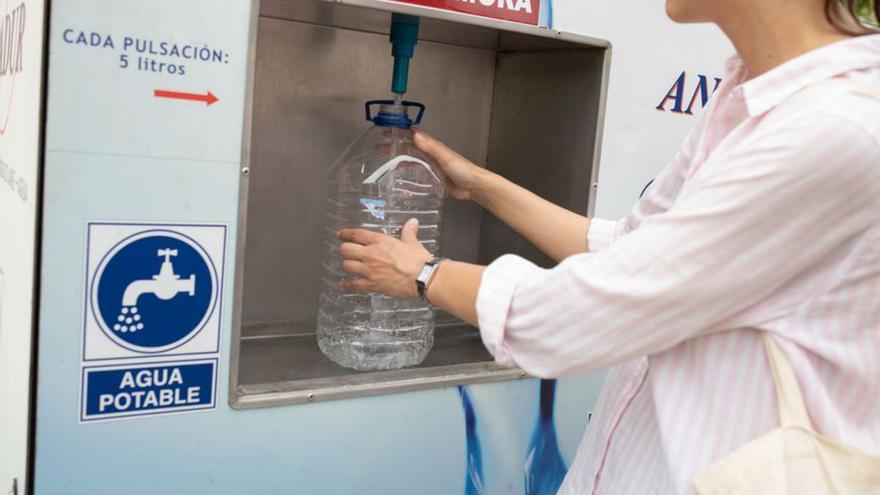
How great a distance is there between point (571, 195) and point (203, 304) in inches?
28.6

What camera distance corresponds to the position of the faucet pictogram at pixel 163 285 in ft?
3.44

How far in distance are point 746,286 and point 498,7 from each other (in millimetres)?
641

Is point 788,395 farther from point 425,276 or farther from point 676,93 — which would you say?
point 676,93

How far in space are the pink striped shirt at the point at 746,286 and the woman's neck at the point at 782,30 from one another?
3cm

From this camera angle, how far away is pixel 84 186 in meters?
0.99

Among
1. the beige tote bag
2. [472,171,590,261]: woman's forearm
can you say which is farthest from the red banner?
the beige tote bag

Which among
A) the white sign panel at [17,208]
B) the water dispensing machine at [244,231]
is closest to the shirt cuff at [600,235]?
the water dispensing machine at [244,231]

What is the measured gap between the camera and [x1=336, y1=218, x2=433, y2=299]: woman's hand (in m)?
1.05

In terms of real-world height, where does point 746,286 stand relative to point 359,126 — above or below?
below

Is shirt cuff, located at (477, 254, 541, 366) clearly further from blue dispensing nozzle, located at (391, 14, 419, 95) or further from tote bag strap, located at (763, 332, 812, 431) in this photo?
blue dispensing nozzle, located at (391, 14, 419, 95)

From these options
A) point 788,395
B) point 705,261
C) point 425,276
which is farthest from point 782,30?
point 425,276

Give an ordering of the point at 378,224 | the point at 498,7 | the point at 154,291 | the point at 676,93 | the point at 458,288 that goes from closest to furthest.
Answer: the point at 458,288
the point at 154,291
the point at 498,7
the point at 676,93
the point at 378,224

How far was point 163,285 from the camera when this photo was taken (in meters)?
1.07

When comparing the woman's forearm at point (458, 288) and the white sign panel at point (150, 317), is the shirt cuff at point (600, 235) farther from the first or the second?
the white sign panel at point (150, 317)
